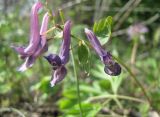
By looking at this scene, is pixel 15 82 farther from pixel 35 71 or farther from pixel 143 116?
pixel 143 116

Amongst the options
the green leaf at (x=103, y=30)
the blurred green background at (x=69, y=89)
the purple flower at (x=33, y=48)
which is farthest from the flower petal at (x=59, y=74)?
the blurred green background at (x=69, y=89)

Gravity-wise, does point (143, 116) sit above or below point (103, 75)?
below

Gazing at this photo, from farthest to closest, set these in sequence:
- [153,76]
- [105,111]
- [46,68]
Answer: [46,68] → [153,76] → [105,111]

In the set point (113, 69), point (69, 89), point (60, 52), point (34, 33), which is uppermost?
point (34, 33)

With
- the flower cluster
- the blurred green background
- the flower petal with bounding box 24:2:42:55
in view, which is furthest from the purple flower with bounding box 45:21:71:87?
the blurred green background

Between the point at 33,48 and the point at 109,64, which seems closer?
the point at 109,64

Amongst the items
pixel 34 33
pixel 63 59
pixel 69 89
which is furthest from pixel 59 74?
pixel 69 89

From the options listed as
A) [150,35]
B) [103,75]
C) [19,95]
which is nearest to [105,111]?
[103,75]

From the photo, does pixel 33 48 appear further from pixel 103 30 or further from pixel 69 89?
pixel 69 89

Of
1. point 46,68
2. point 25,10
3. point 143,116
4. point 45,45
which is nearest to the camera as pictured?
point 45,45
